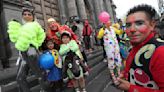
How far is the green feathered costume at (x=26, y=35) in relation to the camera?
5.06 metres

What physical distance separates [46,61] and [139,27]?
3.68 metres

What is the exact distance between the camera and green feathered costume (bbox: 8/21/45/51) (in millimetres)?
5059

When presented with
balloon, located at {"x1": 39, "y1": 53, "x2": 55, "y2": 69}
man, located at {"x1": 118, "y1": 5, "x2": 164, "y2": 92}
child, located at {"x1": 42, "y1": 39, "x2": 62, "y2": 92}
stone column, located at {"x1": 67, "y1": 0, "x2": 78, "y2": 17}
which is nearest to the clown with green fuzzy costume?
balloon, located at {"x1": 39, "y1": 53, "x2": 55, "y2": 69}

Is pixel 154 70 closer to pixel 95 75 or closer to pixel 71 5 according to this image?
pixel 95 75

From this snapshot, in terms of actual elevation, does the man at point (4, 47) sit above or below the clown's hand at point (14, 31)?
below

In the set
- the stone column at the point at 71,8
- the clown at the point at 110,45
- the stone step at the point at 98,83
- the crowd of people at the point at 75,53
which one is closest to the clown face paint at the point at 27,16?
the crowd of people at the point at 75,53

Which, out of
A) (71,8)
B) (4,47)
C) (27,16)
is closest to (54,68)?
(27,16)

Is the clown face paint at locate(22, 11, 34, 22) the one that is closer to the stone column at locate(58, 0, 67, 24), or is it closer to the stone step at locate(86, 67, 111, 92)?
the stone step at locate(86, 67, 111, 92)

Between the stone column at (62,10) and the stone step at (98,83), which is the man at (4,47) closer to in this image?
the stone step at (98,83)

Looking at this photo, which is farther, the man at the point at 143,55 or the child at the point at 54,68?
the child at the point at 54,68

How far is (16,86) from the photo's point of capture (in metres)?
5.54

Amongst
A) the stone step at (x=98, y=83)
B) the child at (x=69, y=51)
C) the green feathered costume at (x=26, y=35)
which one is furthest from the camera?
the stone step at (x=98, y=83)

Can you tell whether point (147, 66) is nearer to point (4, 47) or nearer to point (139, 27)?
point (139, 27)

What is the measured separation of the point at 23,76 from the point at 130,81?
338 cm
